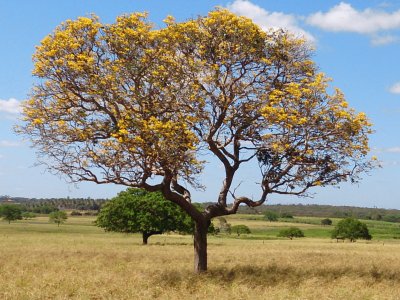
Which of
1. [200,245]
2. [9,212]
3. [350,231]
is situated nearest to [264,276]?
[200,245]

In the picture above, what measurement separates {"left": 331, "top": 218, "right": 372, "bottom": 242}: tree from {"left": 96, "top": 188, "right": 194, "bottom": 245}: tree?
45.8 meters

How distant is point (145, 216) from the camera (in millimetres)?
65438

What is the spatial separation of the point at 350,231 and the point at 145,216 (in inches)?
2071

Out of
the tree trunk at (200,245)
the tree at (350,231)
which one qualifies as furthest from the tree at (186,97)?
the tree at (350,231)

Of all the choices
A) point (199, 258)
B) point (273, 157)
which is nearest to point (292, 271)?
point (199, 258)

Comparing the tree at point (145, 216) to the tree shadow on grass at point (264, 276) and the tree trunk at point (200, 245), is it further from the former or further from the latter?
the tree trunk at point (200, 245)

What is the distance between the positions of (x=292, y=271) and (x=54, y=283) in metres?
11.8

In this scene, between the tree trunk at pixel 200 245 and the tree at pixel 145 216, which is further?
the tree at pixel 145 216

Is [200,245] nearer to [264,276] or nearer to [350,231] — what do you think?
[264,276]

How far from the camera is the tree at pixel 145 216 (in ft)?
216

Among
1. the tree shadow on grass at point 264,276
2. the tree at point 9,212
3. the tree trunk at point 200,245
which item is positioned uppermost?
the tree at point 9,212

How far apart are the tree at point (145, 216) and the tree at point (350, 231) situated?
4577 cm

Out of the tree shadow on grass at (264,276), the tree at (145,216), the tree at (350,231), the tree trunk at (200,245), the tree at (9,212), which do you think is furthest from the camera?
the tree at (9,212)

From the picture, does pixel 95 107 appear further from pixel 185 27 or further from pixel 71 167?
pixel 185 27
